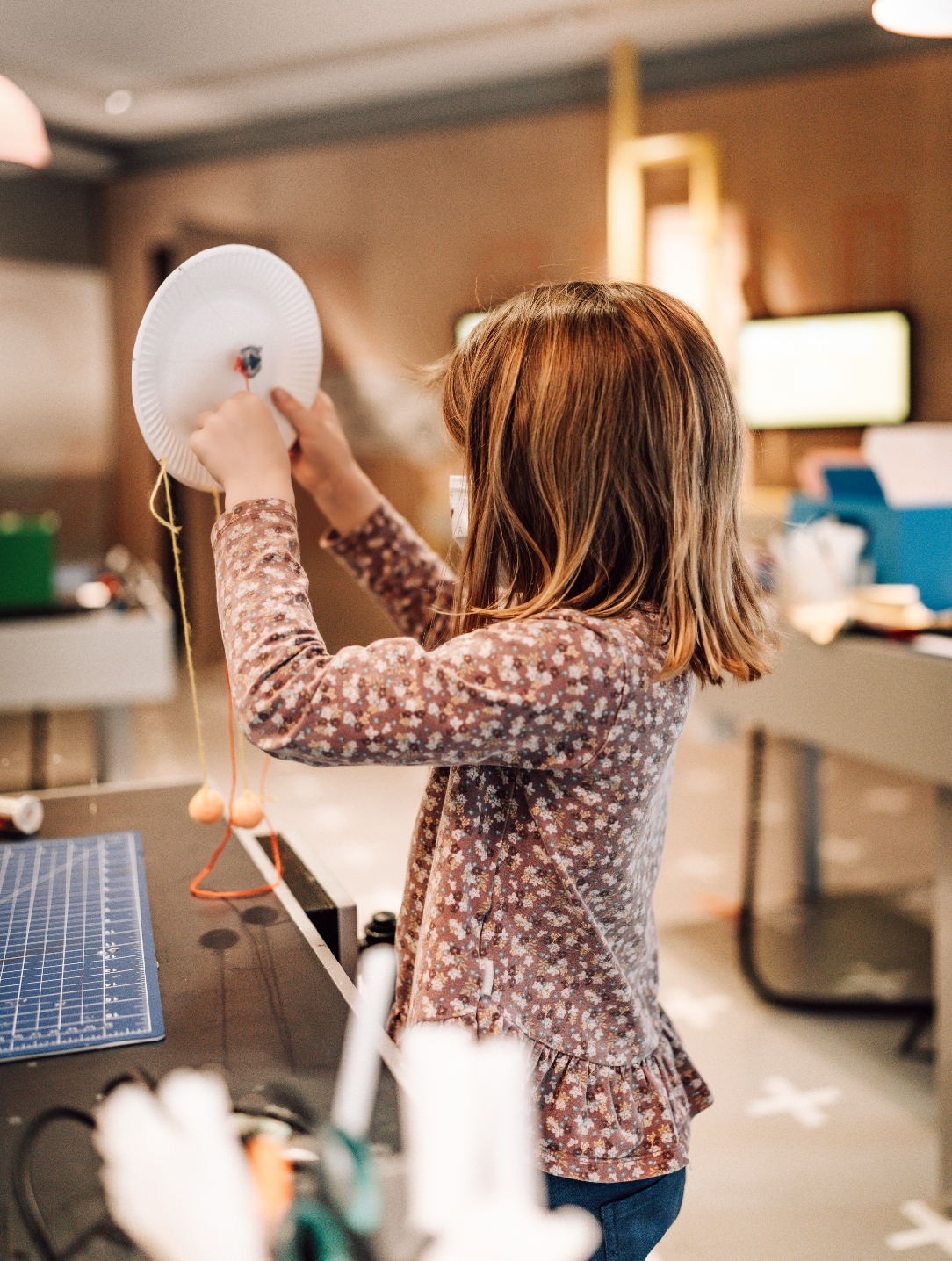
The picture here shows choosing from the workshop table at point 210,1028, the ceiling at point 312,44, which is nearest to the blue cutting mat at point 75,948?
the workshop table at point 210,1028

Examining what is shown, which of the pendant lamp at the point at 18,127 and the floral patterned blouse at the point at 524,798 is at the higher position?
the pendant lamp at the point at 18,127

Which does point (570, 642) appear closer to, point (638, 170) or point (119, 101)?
point (638, 170)

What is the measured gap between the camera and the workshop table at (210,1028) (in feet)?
1.74

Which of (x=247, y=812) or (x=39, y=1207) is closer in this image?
(x=39, y=1207)

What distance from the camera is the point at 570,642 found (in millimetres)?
674

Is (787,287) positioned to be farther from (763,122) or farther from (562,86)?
(562,86)

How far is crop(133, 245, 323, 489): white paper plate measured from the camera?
748 millimetres

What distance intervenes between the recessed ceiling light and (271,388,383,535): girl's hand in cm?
393

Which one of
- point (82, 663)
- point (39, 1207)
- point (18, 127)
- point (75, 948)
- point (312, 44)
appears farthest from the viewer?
point (312, 44)

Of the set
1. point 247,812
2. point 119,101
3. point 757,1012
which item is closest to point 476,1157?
point 247,812

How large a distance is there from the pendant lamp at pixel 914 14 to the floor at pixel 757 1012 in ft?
4.26

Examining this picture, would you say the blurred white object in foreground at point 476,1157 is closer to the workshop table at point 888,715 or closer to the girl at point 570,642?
the girl at point 570,642

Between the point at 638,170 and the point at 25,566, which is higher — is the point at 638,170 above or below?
above

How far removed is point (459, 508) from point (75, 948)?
0.41m
